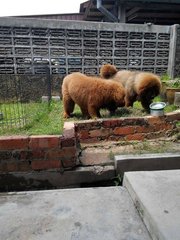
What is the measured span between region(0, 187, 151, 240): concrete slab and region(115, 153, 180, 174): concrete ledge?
17.8 inches

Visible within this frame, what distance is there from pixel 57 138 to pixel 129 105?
2.29 meters

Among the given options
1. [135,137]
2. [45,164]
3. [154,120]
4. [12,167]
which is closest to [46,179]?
[45,164]

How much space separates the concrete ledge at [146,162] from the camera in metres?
2.72

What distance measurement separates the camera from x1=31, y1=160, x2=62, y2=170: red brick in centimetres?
259

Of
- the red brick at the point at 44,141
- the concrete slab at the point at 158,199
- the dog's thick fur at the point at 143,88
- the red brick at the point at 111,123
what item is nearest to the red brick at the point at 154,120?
the red brick at the point at 111,123

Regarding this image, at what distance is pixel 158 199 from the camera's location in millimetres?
1903

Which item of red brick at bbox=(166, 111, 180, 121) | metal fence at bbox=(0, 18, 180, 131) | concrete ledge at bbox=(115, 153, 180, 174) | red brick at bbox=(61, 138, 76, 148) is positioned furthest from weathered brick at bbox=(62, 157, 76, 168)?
metal fence at bbox=(0, 18, 180, 131)

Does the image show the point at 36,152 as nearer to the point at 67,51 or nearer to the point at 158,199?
the point at 158,199

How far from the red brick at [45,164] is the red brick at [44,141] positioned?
0.56 feet

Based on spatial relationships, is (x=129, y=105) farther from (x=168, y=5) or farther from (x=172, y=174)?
(x=168, y=5)

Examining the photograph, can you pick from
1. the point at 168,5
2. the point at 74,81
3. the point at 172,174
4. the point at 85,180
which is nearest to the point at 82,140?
the point at 85,180

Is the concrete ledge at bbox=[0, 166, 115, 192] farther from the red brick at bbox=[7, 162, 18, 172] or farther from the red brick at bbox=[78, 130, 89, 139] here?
the red brick at bbox=[78, 130, 89, 139]

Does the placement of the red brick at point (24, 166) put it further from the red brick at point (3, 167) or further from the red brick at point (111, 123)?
the red brick at point (111, 123)

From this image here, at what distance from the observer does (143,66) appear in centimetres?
779
